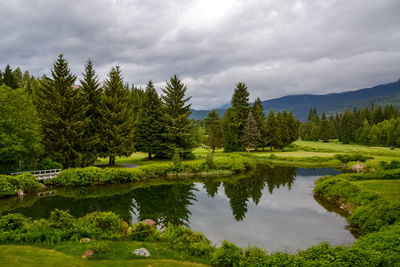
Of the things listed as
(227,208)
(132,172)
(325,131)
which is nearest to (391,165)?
(227,208)

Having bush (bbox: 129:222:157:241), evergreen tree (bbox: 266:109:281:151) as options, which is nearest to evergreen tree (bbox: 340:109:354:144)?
evergreen tree (bbox: 266:109:281:151)

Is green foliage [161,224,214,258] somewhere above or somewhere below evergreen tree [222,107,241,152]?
below

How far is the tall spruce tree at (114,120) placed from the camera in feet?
119

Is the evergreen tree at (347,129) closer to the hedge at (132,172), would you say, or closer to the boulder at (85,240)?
the hedge at (132,172)

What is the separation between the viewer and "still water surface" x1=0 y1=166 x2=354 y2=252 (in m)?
15.8

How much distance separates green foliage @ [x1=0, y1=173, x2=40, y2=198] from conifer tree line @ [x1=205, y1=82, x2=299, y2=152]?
4557 cm

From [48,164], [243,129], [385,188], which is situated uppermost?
[243,129]

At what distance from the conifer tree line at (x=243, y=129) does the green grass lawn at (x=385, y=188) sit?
37.3m

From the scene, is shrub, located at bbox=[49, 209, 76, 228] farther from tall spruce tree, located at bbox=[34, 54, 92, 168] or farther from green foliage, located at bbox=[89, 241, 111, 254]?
tall spruce tree, located at bbox=[34, 54, 92, 168]

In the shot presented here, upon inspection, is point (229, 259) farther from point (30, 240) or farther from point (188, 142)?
point (188, 142)

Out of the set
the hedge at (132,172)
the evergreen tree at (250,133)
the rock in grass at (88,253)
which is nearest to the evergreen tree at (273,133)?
the evergreen tree at (250,133)

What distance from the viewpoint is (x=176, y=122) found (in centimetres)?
4566

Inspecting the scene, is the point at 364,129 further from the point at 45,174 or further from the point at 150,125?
the point at 45,174

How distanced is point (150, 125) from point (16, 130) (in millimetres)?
21631
